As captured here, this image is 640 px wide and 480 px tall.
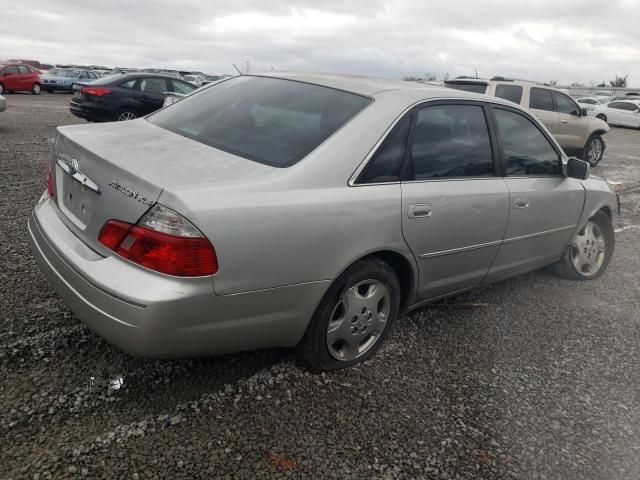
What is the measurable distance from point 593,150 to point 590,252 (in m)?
8.68

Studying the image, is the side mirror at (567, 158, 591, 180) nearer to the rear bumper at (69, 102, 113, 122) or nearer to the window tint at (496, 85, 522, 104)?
the window tint at (496, 85, 522, 104)

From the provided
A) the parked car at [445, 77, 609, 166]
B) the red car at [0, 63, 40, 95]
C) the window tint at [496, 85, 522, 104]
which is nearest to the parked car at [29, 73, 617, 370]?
the parked car at [445, 77, 609, 166]

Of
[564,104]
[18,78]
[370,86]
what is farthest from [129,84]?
[18,78]

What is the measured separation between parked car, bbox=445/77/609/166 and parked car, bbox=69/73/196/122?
6.43 metres

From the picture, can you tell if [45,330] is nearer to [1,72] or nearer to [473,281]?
[473,281]

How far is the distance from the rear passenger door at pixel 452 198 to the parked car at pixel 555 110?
21.9 feet

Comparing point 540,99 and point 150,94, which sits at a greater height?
point 540,99

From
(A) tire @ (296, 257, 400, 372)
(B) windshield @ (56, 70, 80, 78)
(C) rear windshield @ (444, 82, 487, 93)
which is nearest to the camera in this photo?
(A) tire @ (296, 257, 400, 372)

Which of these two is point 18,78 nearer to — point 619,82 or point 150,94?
point 150,94

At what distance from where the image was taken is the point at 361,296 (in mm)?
2750

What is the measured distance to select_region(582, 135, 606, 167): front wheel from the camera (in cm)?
1171

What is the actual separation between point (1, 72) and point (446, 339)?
2566 centimetres

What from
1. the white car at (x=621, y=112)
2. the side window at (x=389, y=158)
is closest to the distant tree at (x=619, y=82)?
the white car at (x=621, y=112)

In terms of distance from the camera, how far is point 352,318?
2.74 metres
